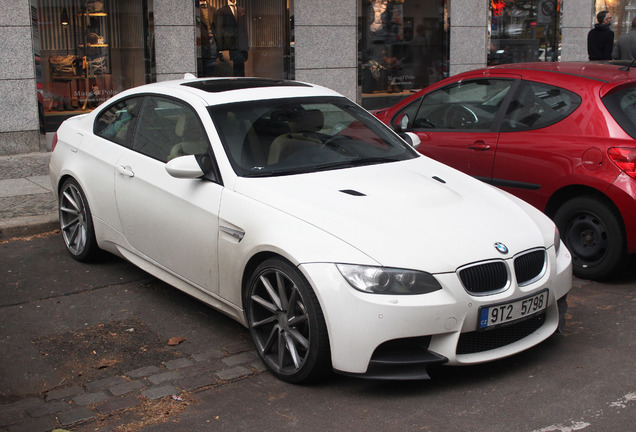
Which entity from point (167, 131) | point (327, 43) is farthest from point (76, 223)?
point (327, 43)

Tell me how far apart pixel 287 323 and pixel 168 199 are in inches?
55.8

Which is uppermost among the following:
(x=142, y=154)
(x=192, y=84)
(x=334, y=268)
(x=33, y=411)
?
(x=192, y=84)

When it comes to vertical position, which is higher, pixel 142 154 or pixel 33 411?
pixel 142 154

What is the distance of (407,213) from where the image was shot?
4.58m

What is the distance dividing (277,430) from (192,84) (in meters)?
2.98

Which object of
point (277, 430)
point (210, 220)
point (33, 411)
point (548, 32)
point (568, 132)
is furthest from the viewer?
point (548, 32)

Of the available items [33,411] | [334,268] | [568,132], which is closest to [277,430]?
[334,268]

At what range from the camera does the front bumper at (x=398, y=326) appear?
407cm

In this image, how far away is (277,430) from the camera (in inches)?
155

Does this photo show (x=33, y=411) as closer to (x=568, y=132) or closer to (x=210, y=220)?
(x=210, y=220)

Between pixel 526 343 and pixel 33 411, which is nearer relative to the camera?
pixel 33 411

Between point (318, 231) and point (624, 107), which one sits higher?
point (624, 107)

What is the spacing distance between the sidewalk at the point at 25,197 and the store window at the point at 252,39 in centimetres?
348

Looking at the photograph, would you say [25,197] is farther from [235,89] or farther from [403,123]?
[403,123]
